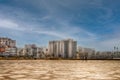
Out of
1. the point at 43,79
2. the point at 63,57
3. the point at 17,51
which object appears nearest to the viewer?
the point at 43,79

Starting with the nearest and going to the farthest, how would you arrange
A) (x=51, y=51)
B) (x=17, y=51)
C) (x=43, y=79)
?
(x=43, y=79) → (x=51, y=51) → (x=17, y=51)

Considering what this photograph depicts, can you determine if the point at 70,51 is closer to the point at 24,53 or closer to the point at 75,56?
the point at 75,56

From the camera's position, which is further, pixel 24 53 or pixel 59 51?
pixel 24 53

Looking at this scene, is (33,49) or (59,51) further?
(33,49)

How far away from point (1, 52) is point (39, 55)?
3397cm

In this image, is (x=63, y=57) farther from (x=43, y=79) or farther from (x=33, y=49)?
(x=43, y=79)

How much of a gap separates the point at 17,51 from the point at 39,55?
69.1 ft

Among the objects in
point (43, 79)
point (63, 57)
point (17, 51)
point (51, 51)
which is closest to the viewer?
point (43, 79)

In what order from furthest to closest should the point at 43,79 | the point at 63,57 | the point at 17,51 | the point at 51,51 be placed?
the point at 17,51
the point at 51,51
the point at 63,57
the point at 43,79

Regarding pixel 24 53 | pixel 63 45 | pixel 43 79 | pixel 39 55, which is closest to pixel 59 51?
pixel 63 45

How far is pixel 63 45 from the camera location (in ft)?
521

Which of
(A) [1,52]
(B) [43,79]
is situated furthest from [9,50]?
(B) [43,79]

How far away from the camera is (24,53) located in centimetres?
18462

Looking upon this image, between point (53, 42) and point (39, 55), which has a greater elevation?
point (53, 42)
